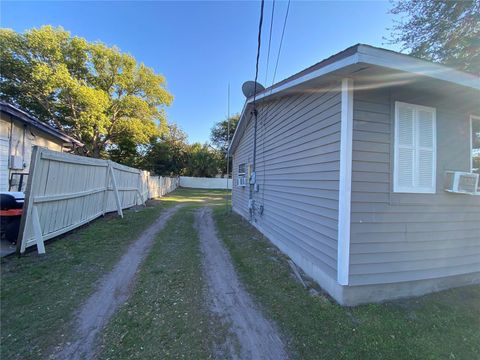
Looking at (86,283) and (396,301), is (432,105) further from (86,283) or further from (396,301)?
(86,283)

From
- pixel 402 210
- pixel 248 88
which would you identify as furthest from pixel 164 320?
pixel 248 88

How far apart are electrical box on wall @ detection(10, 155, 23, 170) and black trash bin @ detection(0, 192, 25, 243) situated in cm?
557

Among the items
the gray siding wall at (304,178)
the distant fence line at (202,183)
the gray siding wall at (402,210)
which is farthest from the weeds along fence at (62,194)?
the distant fence line at (202,183)

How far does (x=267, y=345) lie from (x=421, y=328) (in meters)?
1.85

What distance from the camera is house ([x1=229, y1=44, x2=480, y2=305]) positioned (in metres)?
3.26

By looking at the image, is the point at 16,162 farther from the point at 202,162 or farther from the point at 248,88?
the point at 202,162

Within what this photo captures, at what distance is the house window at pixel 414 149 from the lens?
354 cm

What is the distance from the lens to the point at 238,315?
2.99 meters

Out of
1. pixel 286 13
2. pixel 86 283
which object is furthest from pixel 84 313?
pixel 286 13

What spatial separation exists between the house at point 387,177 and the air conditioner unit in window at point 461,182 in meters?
0.02

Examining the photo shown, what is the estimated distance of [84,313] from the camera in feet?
9.41

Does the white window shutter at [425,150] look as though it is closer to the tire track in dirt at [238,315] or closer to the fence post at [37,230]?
the tire track in dirt at [238,315]

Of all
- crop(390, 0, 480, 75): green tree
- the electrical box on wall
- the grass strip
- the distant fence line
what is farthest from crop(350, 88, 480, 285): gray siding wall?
the distant fence line

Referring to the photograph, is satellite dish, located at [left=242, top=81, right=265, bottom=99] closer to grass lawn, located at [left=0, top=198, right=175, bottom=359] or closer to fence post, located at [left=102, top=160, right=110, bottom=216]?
fence post, located at [left=102, top=160, right=110, bottom=216]
